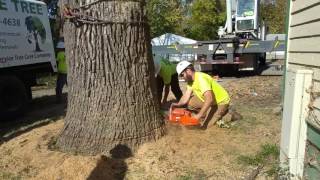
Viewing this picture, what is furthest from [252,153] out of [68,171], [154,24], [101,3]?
[154,24]

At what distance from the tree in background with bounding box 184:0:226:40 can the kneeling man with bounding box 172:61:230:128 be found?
1323 inches

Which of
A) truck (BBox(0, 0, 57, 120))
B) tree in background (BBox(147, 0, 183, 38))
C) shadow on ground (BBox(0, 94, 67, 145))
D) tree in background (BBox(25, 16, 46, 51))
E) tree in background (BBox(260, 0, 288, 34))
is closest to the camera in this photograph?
shadow on ground (BBox(0, 94, 67, 145))

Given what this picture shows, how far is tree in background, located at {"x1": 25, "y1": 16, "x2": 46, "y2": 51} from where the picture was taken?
1011cm

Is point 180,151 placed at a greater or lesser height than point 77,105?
lesser

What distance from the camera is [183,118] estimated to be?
658cm

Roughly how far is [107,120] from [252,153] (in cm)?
187

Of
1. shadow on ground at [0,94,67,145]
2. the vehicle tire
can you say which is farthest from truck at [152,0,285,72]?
the vehicle tire

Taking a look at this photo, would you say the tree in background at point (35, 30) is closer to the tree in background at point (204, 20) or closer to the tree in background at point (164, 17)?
the tree in background at point (164, 17)

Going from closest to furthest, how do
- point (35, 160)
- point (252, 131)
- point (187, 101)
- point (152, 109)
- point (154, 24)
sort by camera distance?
point (35, 160) → point (152, 109) → point (252, 131) → point (187, 101) → point (154, 24)

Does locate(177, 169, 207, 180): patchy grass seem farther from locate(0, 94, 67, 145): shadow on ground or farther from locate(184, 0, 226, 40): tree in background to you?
locate(184, 0, 226, 40): tree in background

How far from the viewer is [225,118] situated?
6.88 meters

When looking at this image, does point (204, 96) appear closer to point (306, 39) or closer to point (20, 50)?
point (306, 39)

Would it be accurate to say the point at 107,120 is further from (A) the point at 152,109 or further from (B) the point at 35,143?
(B) the point at 35,143

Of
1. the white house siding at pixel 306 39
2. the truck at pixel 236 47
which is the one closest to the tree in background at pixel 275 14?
the truck at pixel 236 47
